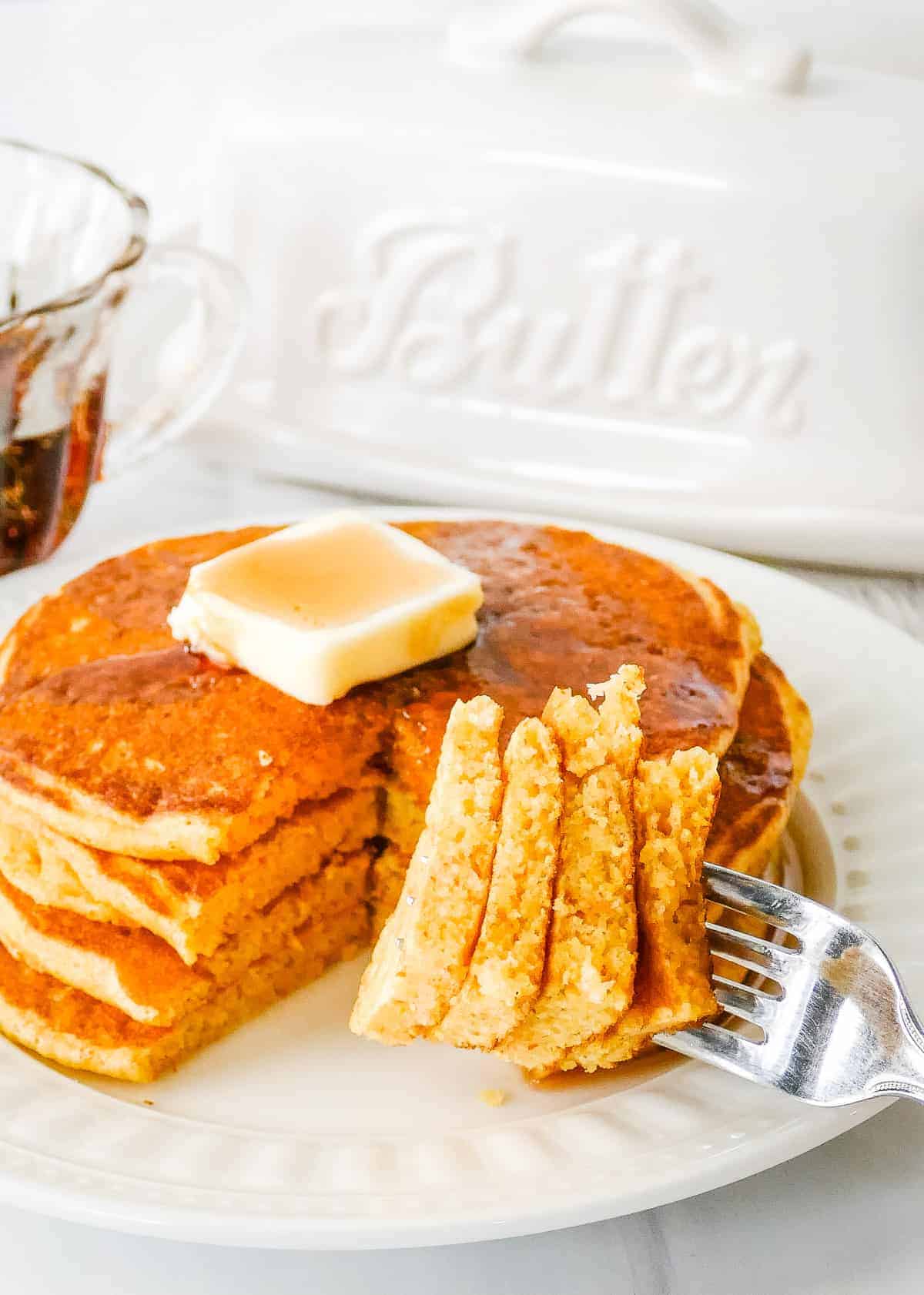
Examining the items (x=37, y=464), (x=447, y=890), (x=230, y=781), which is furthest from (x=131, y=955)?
(x=37, y=464)

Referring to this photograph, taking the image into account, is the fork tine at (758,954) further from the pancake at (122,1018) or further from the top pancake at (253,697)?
the pancake at (122,1018)

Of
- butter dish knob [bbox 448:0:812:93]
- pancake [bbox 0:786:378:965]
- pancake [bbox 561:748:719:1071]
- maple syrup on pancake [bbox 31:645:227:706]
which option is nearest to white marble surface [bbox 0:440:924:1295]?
pancake [bbox 561:748:719:1071]

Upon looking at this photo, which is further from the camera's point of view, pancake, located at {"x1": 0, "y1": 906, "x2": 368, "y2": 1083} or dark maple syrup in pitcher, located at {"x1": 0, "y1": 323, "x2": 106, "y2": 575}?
dark maple syrup in pitcher, located at {"x1": 0, "y1": 323, "x2": 106, "y2": 575}

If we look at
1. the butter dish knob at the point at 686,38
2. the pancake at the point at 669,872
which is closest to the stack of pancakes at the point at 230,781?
the pancake at the point at 669,872

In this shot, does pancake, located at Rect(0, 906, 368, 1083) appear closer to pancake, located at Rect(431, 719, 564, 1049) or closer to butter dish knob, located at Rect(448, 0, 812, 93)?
pancake, located at Rect(431, 719, 564, 1049)

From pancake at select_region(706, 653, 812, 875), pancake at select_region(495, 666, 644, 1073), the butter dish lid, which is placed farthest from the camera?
the butter dish lid
